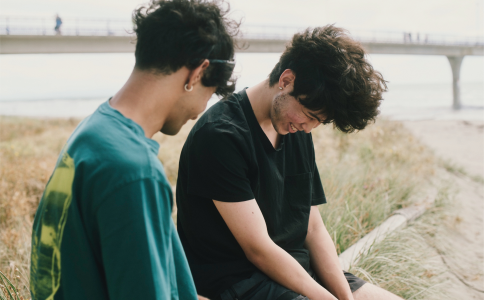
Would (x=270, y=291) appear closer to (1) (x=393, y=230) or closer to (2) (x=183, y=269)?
(2) (x=183, y=269)

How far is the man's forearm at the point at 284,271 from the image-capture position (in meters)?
1.79

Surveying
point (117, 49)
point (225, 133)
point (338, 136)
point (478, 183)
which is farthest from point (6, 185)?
point (117, 49)

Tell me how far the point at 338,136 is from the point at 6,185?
21.5 feet

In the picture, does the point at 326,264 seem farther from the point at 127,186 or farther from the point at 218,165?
the point at 127,186

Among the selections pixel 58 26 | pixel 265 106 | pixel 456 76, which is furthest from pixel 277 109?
pixel 456 76

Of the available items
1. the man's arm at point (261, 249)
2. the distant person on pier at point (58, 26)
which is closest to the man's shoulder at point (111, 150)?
the man's arm at point (261, 249)

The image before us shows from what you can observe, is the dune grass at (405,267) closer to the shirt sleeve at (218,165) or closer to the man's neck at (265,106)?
the man's neck at (265,106)

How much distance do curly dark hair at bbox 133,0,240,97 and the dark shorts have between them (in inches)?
42.0

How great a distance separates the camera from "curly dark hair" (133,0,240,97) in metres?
1.21

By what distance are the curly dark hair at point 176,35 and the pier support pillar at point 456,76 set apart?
44264 mm

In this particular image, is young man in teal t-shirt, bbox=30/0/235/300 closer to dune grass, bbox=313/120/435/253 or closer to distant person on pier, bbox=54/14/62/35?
dune grass, bbox=313/120/435/253

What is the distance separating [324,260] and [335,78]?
1096 mm

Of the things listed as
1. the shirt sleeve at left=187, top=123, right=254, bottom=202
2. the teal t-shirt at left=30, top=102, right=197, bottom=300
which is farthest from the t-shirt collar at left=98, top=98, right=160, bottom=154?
the shirt sleeve at left=187, top=123, right=254, bottom=202

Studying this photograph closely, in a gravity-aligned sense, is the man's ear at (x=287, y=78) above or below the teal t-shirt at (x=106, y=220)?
above
